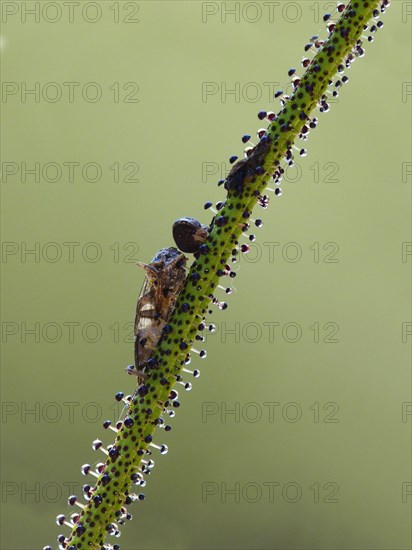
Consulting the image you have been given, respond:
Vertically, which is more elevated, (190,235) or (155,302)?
(190,235)

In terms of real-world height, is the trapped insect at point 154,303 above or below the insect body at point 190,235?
below

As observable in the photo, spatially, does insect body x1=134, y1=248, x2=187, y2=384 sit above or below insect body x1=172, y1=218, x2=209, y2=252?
below

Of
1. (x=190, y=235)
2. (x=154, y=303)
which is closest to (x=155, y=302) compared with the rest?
(x=154, y=303)

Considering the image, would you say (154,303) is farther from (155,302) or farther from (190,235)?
(190,235)

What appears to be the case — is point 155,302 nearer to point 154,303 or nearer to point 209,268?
point 154,303

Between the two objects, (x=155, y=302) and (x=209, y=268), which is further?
(x=155, y=302)

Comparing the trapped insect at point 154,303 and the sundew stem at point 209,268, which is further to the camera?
the trapped insect at point 154,303
